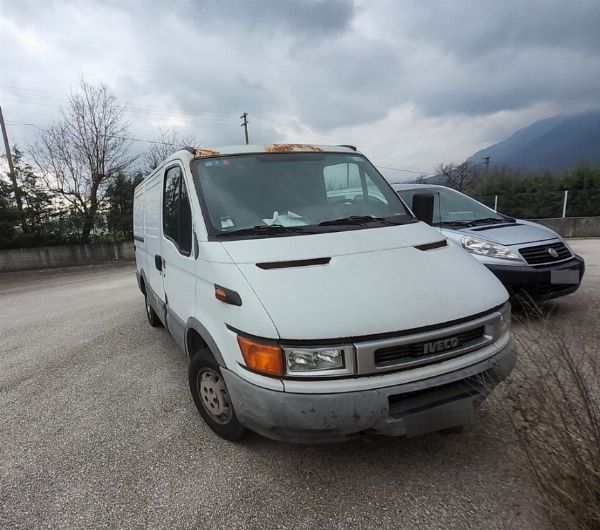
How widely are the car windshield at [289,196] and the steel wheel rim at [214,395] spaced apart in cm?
99

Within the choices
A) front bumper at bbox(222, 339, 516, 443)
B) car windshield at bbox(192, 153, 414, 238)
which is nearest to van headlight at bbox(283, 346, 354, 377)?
front bumper at bbox(222, 339, 516, 443)

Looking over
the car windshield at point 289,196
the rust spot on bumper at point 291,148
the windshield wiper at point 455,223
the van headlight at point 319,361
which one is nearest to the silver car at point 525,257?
the windshield wiper at point 455,223

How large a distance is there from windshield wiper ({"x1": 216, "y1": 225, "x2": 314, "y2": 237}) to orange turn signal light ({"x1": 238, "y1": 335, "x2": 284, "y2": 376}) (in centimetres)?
81

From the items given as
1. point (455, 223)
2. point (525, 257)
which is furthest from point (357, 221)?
point (455, 223)

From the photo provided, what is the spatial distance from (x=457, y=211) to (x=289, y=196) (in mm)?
3460

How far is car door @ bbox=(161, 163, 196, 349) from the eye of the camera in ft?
9.18

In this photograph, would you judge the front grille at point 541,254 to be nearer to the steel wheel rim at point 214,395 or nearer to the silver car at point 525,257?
the silver car at point 525,257

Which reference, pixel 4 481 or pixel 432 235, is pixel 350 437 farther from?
pixel 4 481

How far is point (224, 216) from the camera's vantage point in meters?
2.64

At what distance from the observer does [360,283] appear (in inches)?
82.8

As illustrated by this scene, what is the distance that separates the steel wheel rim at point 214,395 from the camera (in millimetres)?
2449

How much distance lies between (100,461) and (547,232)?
515 centimetres

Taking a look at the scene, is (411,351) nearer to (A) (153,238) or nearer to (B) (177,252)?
(B) (177,252)

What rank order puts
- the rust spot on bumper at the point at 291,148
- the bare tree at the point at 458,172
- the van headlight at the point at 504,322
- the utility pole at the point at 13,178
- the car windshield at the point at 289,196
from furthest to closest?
1. the bare tree at the point at 458,172
2. the utility pole at the point at 13,178
3. the rust spot on bumper at the point at 291,148
4. the car windshield at the point at 289,196
5. the van headlight at the point at 504,322
